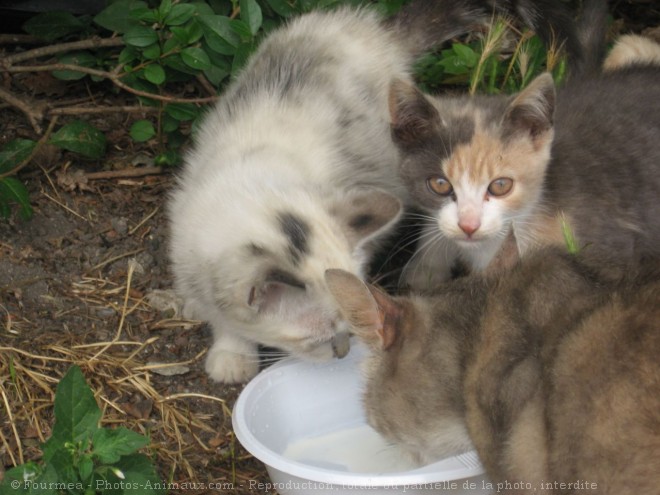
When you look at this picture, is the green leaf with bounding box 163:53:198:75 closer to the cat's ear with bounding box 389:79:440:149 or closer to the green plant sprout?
the cat's ear with bounding box 389:79:440:149

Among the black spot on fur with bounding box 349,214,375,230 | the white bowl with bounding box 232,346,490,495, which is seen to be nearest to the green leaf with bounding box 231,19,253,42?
the black spot on fur with bounding box 349,214,375,230

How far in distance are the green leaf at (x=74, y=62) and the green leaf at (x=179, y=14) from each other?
2.01 ft

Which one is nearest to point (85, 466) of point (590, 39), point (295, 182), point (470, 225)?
point (295, 182)

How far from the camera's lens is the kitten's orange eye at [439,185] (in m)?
3.70

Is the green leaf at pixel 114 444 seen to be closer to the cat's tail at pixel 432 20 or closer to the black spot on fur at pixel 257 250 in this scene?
the black spot on fur at pixel 257 250

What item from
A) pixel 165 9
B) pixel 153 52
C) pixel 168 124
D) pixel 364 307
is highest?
pixel 364 307

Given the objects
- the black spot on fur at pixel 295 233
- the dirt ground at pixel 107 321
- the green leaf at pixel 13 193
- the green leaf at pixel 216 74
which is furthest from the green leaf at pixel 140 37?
the black spot on fur at pixel 295 233

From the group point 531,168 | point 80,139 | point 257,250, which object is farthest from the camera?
point 80,139

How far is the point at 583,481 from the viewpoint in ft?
7.86

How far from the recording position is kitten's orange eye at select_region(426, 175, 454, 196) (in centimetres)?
370

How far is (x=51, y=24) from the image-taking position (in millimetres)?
4727

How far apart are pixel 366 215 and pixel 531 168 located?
719mm

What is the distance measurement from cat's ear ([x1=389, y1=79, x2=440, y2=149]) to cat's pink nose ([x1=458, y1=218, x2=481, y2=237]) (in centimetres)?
39

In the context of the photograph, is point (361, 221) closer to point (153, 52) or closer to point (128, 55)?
point (153, 52)
